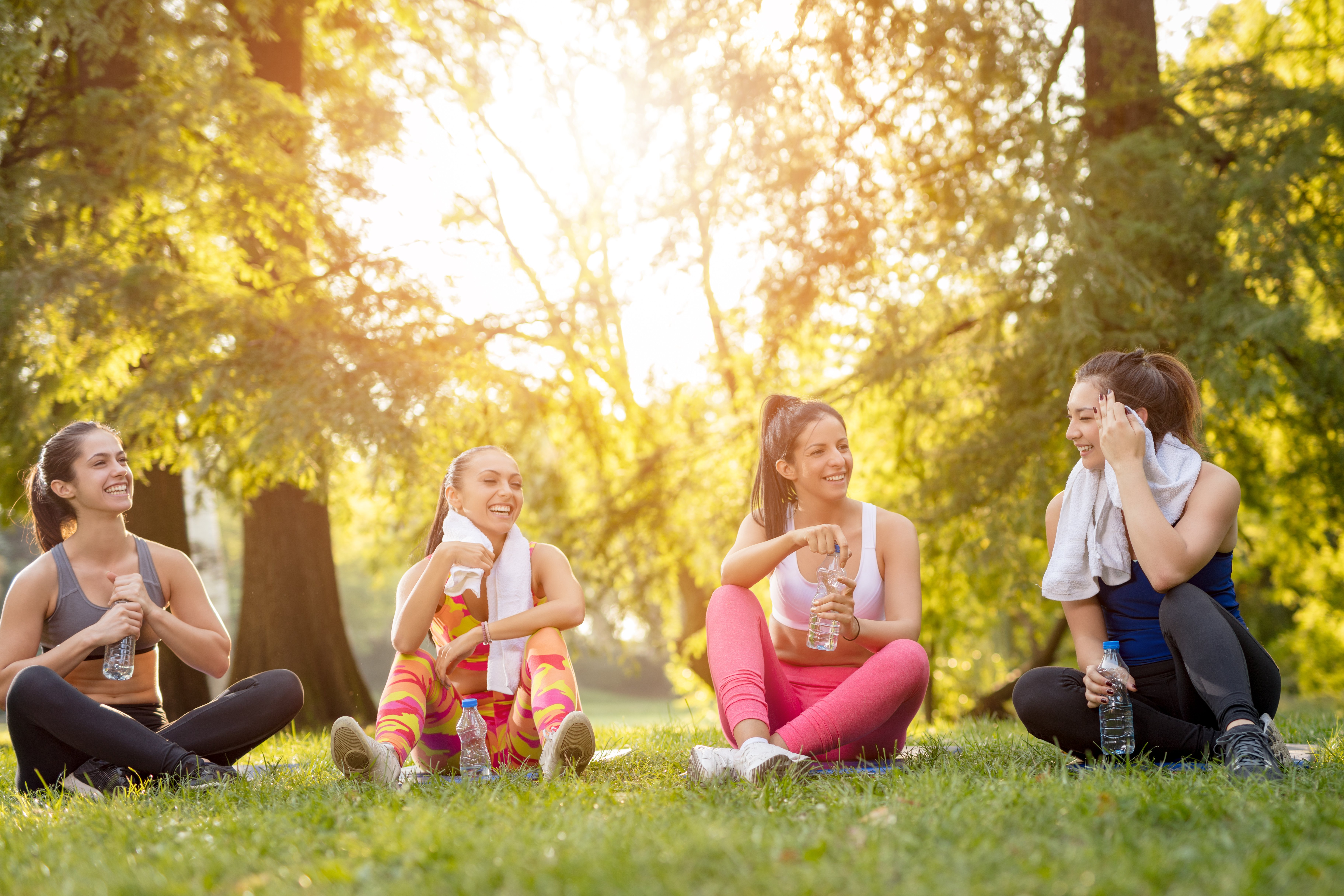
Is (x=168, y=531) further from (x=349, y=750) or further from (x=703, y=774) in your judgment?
(x=703, y=774)

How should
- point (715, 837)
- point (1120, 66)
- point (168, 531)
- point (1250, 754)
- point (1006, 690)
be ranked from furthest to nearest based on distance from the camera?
point (1006, 690)
point (168, 531)
point (1120, 66)
point (1250, 754)
point (715, 837)

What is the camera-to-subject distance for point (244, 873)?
2320 millimetres

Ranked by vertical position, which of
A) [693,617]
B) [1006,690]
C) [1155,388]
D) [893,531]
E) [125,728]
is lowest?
[1006,690]

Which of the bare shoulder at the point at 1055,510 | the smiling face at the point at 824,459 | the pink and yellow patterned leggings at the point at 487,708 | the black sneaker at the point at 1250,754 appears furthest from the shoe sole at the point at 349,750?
the black sneaker at the point at 1250,754

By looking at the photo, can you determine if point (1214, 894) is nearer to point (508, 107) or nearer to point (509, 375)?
point (509, 375)

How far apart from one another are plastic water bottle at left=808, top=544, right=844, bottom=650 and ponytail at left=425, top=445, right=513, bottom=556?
1.31 metres

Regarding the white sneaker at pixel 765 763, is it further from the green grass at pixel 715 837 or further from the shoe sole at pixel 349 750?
the shoe sole at pixel 349 750

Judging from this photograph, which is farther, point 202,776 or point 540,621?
point 540,621

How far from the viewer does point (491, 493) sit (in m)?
4.11

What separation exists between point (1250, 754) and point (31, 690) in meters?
3.96

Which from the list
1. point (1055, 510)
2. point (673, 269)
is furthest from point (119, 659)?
point (673, 269)

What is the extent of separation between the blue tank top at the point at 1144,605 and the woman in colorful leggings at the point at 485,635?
6.24ft

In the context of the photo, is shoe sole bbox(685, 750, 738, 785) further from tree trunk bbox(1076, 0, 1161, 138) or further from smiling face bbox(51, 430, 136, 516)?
tree trunk bbox(1076, 0, 1161, 138)

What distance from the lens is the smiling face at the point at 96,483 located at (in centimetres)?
→ 402
